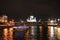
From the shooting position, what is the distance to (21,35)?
400 centimetres

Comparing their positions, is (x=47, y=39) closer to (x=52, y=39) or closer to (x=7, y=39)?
(x=52, y=39)

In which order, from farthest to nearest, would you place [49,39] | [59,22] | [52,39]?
1. [59,22]
2. [52,39]
3. [49,39]

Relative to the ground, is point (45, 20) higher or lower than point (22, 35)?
higher

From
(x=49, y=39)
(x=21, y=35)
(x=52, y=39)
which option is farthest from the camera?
(x=21, y=35)

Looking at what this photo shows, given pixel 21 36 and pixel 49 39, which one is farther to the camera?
pixel 21 36

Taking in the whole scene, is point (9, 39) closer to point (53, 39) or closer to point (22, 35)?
point (53, 39)

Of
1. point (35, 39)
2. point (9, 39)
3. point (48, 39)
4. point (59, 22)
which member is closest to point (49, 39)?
point (48, 39)

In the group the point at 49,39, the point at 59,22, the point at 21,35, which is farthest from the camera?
the point at 21,35

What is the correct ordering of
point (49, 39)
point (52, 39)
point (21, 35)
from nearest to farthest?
point (49, 39), point (52, 39), point (21, 35)

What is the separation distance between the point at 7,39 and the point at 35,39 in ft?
1.36

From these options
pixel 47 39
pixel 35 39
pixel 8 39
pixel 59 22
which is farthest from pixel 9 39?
pixel 59 22

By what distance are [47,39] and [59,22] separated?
121cm

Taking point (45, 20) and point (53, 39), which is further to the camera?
point (45, 20)

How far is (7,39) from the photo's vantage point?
8.05 feet
